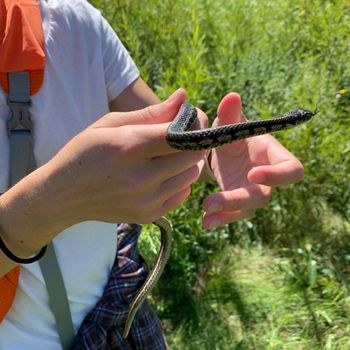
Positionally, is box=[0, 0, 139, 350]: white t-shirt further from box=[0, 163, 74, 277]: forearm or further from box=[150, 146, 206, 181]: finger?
box=[150, 146, 206, 181]: finger

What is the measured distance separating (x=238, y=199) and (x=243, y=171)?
16 cm

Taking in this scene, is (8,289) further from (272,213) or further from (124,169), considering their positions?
(272,213)

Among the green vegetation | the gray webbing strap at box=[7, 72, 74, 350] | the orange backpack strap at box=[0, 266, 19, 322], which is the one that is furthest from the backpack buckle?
the green vegetation

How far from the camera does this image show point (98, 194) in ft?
3.16

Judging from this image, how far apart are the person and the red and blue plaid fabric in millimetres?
32

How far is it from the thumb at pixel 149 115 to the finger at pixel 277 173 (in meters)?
0.26

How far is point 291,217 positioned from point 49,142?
6.08 ft

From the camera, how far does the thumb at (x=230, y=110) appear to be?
126cm

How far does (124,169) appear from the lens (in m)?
0.92

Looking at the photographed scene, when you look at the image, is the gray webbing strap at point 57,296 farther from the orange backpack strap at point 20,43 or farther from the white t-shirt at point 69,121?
the orange backpack strap at point 20,43

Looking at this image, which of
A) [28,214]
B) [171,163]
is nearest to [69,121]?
[28,214]

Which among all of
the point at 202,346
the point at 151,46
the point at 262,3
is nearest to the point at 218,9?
the point at 262,3

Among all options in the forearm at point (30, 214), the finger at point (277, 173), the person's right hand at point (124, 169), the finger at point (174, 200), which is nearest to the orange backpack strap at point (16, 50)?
the forearm at point (30, 214)

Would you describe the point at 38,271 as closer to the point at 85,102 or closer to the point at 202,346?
the point at 85,102
